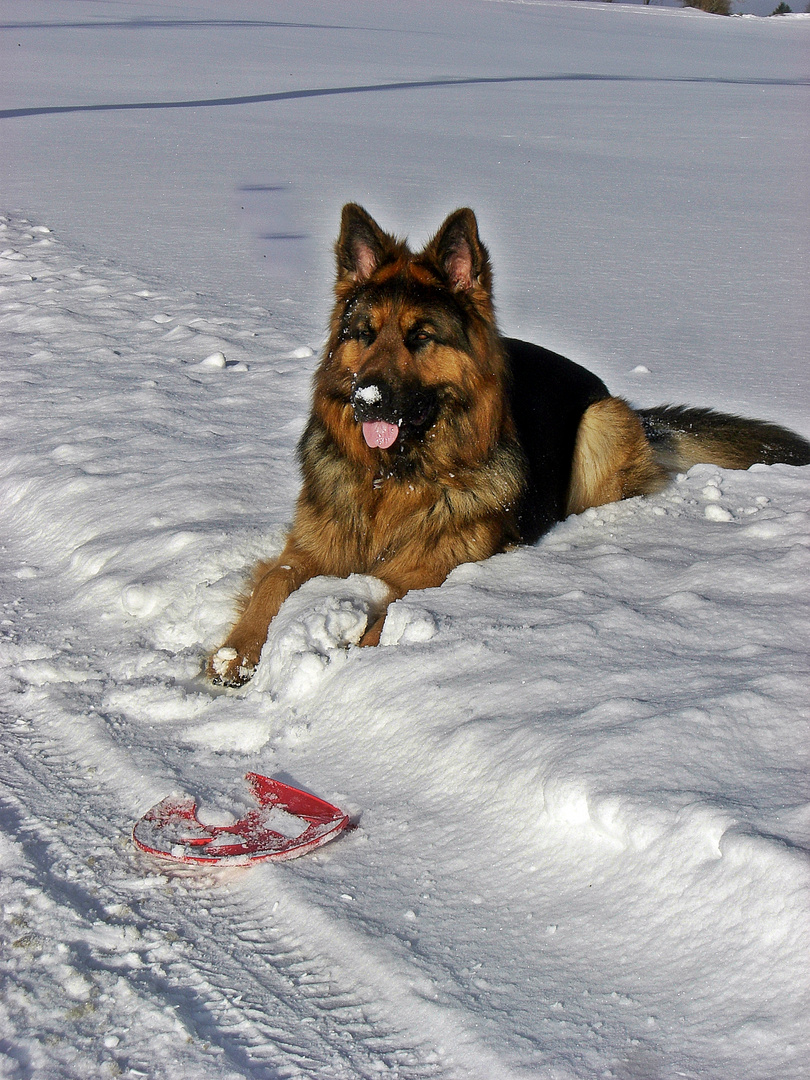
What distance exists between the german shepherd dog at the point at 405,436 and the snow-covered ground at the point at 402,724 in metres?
0.21

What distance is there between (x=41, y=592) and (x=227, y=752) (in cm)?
150

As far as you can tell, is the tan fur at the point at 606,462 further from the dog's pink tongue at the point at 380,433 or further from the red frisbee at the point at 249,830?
the red frisbee at the point at 249,830

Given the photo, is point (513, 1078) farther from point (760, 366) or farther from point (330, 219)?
point (330, 219)

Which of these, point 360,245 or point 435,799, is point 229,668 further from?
point 360,245

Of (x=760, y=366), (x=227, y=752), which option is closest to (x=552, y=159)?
(x=760, y=366)

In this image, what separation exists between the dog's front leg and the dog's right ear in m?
1.19

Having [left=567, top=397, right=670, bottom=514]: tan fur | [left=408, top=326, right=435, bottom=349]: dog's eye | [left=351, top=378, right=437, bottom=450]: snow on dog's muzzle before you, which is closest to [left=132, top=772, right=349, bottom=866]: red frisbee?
[left=351, top=378, right=437, bottom=450]: snow on dog's muzzle

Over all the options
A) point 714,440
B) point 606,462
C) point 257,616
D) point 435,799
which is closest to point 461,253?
point 606,462

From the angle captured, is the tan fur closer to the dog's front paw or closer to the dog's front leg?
the dog's front leg

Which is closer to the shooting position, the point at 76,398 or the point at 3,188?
the point at 76,398

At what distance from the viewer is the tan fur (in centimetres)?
472

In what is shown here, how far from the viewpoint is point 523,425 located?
4.36 m

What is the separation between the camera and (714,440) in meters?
4.79

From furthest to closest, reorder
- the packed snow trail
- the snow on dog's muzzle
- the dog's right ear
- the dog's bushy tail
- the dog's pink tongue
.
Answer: the dog's bushy tail → the dog's right ear → the dog's pink tongue → the snow on dog's muzzle → the packed snow trail
